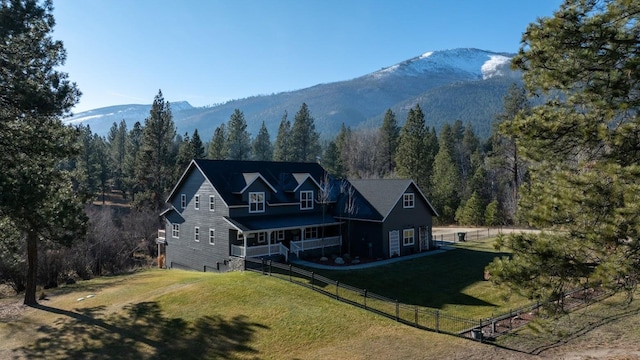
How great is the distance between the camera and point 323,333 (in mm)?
17094

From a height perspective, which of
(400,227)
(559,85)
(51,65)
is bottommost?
(400,227)

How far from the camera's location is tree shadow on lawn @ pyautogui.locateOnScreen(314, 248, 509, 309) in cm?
2420

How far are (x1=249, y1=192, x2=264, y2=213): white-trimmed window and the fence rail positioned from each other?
6465 mm

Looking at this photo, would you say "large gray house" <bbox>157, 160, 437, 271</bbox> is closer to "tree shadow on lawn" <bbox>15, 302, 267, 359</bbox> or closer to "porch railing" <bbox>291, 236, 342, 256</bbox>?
"porch railing" <bbox>291, 236, 342, 256</bbox>

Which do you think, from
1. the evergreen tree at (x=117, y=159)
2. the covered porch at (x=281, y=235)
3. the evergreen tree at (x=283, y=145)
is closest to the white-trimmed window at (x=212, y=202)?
the covered porch at (x=281, y=235)

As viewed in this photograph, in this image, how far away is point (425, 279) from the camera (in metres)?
27.8

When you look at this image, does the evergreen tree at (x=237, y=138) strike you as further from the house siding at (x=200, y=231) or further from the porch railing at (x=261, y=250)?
the porch railing at (x=261, y=250)

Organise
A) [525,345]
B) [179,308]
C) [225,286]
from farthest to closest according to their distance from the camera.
Result: [225,286]
[179,308]
[525,345]

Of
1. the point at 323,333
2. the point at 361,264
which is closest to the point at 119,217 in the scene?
the point at 361,264

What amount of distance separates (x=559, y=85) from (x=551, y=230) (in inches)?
134

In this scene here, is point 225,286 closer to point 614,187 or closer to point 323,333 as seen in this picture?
point 323,333

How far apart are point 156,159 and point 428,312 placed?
45980 mm

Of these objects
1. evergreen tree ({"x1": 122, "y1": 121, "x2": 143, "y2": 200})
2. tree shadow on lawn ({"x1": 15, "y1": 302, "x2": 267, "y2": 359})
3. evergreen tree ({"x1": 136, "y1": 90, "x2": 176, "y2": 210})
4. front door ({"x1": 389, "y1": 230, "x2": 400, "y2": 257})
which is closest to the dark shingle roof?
front door ({"x1": 389, "y1": 230, "x2": 400, "y2": 257})

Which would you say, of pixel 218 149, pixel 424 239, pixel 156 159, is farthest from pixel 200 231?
pixel 218 149
